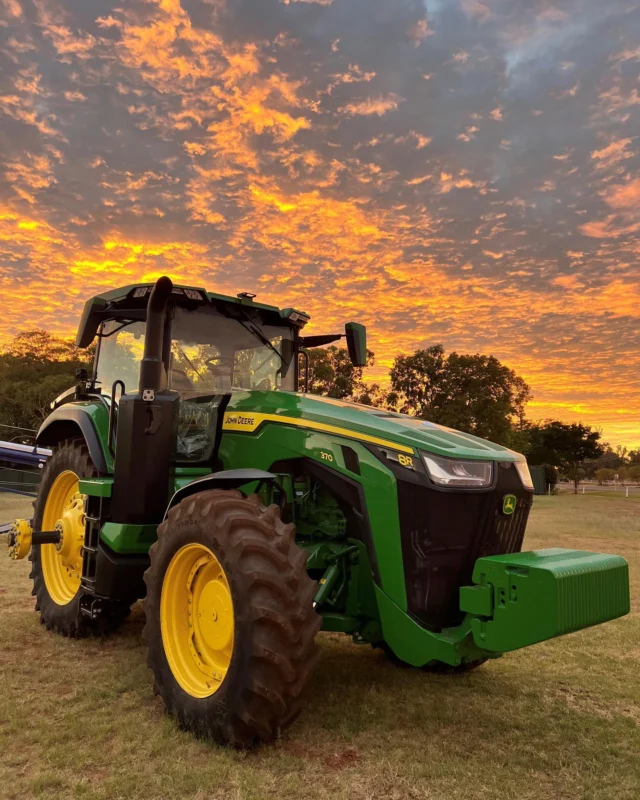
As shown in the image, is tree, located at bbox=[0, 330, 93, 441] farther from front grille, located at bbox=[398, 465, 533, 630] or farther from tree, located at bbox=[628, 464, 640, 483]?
tree, located at bbox=[628, 464, 640, 483]

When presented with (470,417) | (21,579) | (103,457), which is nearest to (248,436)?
(103,457)

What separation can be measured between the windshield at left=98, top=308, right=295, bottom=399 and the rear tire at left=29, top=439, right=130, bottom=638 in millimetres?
644

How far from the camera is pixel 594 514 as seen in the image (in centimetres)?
2058

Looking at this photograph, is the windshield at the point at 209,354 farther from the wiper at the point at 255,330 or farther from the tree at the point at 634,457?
the tree at the point at 634,457

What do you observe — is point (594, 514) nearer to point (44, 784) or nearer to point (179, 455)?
point (179, 455)

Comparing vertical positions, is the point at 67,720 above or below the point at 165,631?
below

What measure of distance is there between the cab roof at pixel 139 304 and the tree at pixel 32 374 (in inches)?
1338

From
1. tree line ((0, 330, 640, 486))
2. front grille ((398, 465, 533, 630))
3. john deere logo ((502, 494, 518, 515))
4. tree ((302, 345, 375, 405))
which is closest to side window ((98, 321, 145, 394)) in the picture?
front grille ((398, 465, 533, 630))

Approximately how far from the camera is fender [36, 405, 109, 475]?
185 inches

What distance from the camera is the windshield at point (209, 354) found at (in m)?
4.73

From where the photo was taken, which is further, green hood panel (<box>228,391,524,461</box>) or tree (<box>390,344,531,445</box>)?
tree (<box>390,344,531,445</box>)

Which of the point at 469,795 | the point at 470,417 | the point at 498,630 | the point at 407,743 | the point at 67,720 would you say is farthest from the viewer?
the point at 470,417

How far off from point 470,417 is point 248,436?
30228mm

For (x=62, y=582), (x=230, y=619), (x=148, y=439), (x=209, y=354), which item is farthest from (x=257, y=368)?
(x=62, y=582)
